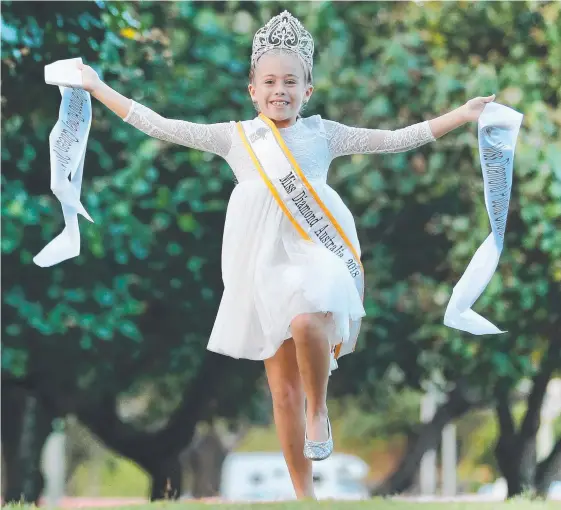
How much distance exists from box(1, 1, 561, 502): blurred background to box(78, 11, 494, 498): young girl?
6.46 metres

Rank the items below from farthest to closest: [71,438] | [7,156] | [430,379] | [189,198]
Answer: [71,438]
[430,379]
[189,198]
[7,156]

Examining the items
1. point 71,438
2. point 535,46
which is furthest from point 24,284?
point 71,438

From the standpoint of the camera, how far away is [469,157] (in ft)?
47.5

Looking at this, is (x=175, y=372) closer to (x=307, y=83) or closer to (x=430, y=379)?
(x=430, y=379)

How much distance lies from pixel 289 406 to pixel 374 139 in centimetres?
125

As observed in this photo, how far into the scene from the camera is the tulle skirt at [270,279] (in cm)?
541

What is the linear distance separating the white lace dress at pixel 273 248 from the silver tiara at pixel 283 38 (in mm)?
327

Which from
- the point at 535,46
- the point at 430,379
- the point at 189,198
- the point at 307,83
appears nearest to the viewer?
the point at 307,83

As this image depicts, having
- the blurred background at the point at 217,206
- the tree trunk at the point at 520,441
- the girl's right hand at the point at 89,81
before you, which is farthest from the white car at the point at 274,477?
the girl's right hand at the point at 89,81

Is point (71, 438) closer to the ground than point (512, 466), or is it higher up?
closer to the ground

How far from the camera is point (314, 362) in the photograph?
5.36 meters

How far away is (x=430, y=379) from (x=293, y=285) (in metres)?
10.8

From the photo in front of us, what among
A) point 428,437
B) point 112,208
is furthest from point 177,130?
point 428,437

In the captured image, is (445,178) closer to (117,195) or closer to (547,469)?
(117,195)
